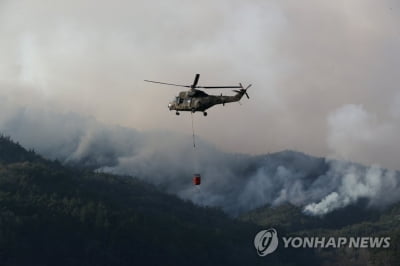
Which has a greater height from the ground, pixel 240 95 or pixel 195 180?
pixel 240 95

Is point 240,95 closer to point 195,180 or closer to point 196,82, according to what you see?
point 196,82

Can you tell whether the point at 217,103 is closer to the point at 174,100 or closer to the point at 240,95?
the point at 240,95

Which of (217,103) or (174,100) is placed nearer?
(217,103)

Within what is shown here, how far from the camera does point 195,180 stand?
143375 millimetres

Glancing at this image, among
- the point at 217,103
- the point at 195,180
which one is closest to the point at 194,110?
the point at 217,103

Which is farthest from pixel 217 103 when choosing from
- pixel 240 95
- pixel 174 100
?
pixel 174 100

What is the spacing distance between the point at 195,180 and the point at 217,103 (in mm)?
16459

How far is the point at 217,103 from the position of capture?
141 m

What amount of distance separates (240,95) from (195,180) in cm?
1971

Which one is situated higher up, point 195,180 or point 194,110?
point 194,110

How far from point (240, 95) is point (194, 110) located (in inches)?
405

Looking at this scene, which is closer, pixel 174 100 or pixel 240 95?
pixel 240 95

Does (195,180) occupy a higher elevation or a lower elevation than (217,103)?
lower

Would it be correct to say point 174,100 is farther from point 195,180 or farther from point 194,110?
point 195,180
